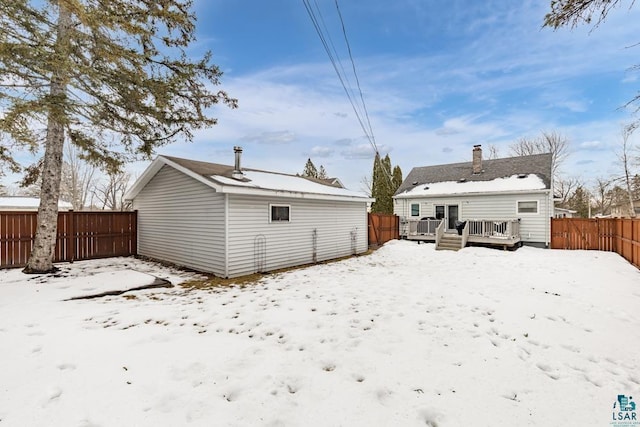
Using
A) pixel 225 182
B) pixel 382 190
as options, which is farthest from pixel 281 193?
pixel 382 190

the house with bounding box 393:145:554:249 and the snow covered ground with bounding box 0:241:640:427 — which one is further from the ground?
the house with bounding box 393:145:554:249

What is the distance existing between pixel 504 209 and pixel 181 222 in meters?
15.6

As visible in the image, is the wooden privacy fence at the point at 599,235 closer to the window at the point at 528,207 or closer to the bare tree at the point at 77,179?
the window at the point at 528,207

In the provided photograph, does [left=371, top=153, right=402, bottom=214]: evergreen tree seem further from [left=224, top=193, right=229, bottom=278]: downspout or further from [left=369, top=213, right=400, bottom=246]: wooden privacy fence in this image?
[left=224, top=193, right=229, bottom=278]: downspout

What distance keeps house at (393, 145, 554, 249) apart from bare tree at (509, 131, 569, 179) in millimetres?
14400

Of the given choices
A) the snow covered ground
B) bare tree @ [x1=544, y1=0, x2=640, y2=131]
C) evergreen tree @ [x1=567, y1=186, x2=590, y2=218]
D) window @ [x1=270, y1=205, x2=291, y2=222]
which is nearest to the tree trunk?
the snow covered ground

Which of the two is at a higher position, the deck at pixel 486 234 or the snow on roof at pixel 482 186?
the snow on roof at pixel 482 186

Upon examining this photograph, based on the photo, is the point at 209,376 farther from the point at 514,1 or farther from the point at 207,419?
the point at 514,1

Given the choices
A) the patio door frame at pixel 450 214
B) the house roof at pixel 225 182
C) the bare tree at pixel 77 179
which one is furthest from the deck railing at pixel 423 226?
the bare tree at pixel 77 179

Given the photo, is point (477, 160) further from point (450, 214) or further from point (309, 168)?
point (309, 168)

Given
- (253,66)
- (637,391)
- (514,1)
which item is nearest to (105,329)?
(637,391)

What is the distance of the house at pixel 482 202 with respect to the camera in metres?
14.2

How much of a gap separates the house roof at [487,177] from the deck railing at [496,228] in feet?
7.84

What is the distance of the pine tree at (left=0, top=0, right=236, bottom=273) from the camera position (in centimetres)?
553
